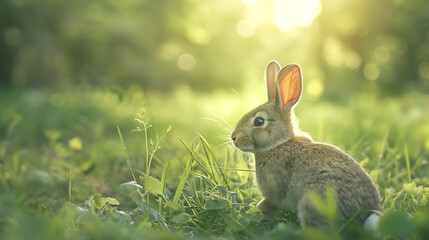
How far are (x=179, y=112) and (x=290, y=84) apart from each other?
577cm

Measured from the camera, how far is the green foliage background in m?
2.48

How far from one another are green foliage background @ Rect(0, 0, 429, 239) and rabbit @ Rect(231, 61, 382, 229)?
14cm

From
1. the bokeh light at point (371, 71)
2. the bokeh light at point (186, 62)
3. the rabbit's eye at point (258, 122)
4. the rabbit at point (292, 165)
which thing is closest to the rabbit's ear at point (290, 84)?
the rabbit at point (292, 165)

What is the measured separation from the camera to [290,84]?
304cm

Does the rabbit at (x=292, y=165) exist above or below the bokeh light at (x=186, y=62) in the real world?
above

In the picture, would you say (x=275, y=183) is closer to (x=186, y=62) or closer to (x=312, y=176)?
(x=312, y=176)

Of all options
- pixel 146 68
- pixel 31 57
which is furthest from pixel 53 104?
pixel 146 68

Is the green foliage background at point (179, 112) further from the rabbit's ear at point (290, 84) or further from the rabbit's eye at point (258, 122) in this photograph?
the rabbit's ear at point (290, 84)

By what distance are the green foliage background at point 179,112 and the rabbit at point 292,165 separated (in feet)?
0.47

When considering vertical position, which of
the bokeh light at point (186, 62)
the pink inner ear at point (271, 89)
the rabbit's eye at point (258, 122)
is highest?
the pink inner ear at point (271, 89)

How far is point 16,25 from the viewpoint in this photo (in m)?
20.0

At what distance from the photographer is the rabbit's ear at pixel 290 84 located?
296cm

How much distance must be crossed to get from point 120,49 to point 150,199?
2056 cm

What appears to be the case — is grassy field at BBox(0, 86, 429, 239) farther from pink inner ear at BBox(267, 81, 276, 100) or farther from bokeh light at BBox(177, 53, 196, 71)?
bokeh light at BBox(177, 53, 196, 71)
